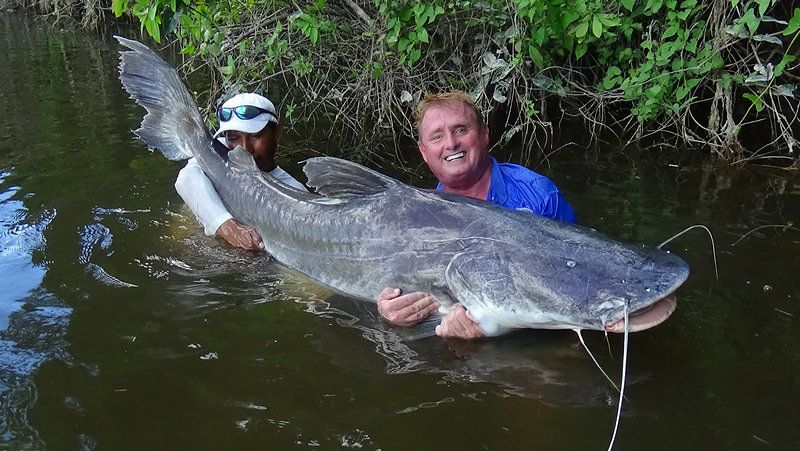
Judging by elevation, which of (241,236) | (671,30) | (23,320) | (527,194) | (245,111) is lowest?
(23,320)

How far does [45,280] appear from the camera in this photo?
10.9ft

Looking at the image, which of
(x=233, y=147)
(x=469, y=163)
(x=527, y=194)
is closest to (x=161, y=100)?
(x=233, y=147)

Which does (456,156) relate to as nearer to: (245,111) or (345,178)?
(345,178)

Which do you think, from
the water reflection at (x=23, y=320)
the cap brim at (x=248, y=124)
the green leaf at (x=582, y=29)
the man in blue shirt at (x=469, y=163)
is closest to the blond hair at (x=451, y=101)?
the man in blue shirt at (x=469, y=163)

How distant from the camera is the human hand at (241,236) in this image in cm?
367

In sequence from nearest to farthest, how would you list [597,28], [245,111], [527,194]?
[527,194] → [245,111] → [597,28]

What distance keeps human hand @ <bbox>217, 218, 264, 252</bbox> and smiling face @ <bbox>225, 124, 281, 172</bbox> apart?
542mm

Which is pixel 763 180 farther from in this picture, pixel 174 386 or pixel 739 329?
pixel 174 386

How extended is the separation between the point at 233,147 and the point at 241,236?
75 centimetres

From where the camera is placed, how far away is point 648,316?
217 centimetres

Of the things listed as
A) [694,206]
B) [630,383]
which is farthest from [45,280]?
[694,206]

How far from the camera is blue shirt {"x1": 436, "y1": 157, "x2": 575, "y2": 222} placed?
9.94ft

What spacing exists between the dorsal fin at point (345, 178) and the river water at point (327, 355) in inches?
20.6

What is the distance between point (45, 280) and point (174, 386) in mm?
1320
